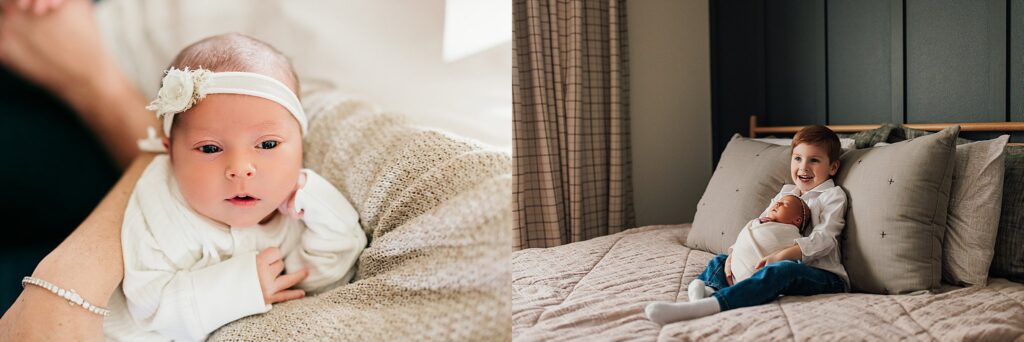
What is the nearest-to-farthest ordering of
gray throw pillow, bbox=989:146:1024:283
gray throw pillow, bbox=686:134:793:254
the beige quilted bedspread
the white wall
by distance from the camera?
the beige quilted bedspread → gray throw pillow, bbox=989:146:1024:283 → gray throw pillow, bbox=686:134:793:254 → the white wall

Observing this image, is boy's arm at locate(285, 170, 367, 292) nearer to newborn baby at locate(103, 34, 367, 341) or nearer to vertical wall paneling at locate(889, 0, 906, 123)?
newborn baby at locate(103, 34, 367, 341)

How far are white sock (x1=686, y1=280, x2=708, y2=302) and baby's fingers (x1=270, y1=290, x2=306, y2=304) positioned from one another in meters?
0.89

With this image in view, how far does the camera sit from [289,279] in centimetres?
80

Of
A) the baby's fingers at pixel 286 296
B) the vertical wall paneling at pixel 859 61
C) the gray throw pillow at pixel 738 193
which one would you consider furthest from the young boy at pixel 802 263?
the baby's fingers at pixel 286 296

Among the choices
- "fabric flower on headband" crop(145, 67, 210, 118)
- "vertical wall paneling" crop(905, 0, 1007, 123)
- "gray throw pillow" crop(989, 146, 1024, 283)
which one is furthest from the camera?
"vertical wall paneling" crop(905, 0, 1007, 123)

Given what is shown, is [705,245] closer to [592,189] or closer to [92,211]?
[592,189]

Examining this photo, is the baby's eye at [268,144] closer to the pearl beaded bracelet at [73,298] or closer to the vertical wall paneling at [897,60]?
the pearl beaded bracelet at [73,298]

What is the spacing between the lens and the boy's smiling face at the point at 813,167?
1672mm

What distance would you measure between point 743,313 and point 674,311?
0.15 meters

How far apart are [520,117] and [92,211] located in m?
1.99

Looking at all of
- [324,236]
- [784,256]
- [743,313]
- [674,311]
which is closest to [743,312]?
[743,313]

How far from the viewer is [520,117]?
2678mm

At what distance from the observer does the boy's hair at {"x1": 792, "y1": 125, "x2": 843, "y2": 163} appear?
1688mm

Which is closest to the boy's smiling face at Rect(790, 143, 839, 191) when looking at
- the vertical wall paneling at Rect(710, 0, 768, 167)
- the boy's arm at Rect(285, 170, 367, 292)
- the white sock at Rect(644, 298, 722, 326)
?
the white sock at Rect(644, 298, 722, 326)
